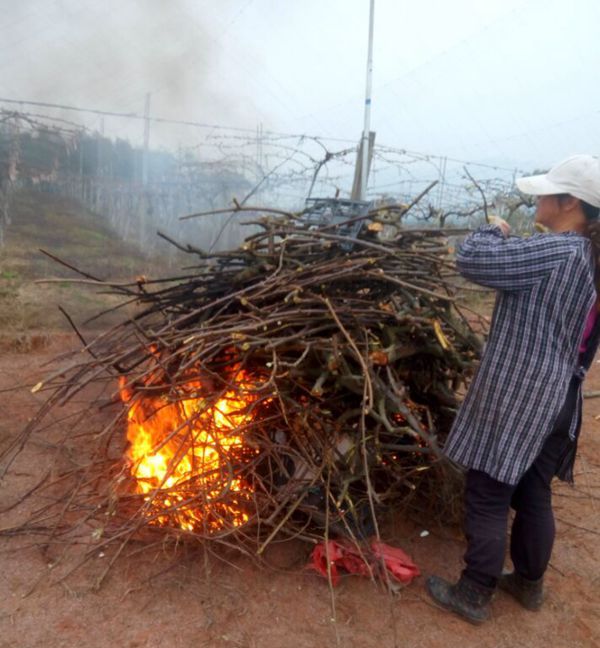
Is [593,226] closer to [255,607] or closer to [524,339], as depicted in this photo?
[524,339]

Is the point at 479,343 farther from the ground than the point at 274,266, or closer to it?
closer to it

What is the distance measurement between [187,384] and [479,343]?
1.50 m

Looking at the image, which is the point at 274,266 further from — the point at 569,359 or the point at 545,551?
the point at 545,551

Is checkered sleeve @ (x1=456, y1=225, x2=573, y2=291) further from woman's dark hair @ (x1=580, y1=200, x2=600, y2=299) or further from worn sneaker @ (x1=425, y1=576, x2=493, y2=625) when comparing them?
worn sneaker @ (x1=425, y1=576, x2=493, y2=625)

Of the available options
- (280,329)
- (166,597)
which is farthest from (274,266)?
(166,597)

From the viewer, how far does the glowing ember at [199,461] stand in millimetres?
2650

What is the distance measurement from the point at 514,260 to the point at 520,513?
3.67 ft

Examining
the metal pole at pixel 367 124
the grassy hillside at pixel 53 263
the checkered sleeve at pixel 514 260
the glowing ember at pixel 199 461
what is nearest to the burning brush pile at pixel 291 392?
the glowing ember at pixel 199 461

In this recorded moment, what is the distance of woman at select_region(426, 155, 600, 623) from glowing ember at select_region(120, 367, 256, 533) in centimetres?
98

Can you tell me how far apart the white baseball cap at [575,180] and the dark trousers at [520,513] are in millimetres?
732

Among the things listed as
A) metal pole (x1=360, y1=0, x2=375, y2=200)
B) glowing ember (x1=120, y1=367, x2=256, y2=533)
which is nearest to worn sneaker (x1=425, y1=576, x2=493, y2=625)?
glowing ember (x1=120, y1=367, x2=256, y2=533)

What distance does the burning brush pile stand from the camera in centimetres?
263

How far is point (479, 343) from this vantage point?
3.06 m

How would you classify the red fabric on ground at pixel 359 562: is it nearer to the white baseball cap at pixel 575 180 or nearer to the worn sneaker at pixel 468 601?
the worn sneaker at pixel 468 601
